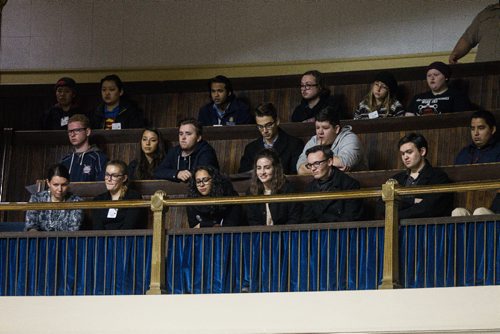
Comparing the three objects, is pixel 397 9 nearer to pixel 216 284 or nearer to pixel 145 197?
pixel 145 197

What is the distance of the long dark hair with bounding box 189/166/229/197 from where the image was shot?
8.41 meters

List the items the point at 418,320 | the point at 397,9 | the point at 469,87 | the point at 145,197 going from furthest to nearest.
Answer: the point at 397,9 → the point at 469,87 → the point at 145,197 → the point at 418,320

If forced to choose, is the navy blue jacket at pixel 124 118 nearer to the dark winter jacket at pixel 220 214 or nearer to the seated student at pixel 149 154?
the seated student at pixel 149 154

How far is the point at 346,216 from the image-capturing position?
808cm

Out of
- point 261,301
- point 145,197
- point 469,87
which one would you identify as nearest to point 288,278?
point 261,301

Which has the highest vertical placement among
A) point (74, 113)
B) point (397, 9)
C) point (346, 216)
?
point (397, 9)

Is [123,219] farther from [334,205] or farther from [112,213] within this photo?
[334,205]

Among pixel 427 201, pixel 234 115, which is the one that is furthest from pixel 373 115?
pixel 427 201

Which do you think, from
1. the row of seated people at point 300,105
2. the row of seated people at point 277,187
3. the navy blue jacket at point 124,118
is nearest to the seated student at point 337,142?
the row of seated people at point 277,187

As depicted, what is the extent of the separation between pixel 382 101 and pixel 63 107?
2576 millimetres

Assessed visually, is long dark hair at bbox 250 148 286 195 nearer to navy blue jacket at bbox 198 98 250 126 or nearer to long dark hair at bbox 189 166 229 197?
long dark hair at bbox 189 166 229 197

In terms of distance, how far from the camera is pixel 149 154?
31.4 ft

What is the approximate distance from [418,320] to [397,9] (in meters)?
4.75

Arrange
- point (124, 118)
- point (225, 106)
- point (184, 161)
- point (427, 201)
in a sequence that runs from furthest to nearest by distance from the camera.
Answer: point (124, 118) → point (225, 106) → point (184, 161) → point (427, 201)
